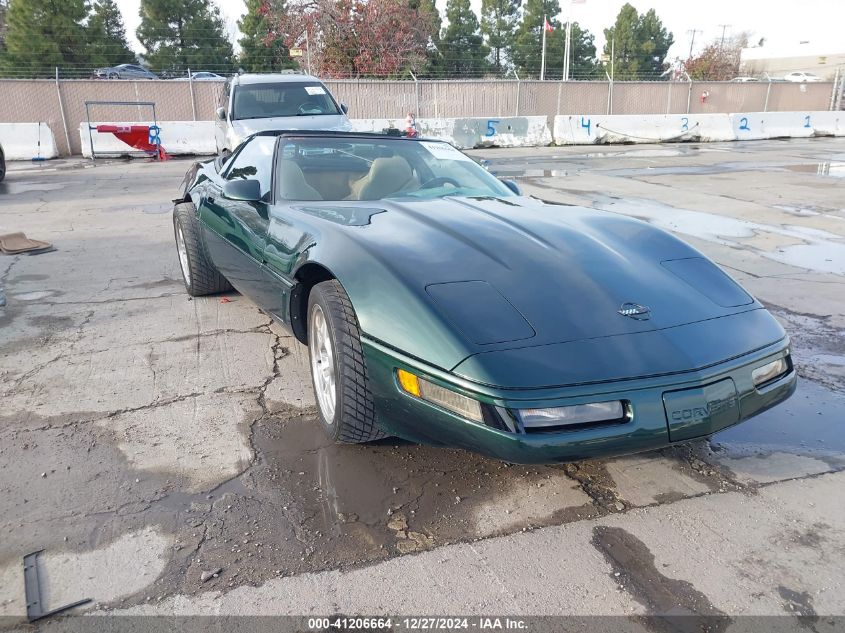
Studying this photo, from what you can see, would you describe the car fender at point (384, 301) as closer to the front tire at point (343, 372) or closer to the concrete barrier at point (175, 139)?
the front tire at point (343, 372)

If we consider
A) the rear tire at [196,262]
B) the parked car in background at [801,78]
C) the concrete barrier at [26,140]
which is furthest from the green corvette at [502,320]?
the parked car in background at [801,78]

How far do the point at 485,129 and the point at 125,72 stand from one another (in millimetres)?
19031

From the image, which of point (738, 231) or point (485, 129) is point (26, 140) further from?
point (738, 231)

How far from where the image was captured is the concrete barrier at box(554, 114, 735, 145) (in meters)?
20.8

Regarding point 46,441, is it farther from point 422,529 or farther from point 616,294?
point 616,294

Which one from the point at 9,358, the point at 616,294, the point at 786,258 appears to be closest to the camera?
the point at 616,294

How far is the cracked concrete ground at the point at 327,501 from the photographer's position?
218 cm

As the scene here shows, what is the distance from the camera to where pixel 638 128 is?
69.5 feet

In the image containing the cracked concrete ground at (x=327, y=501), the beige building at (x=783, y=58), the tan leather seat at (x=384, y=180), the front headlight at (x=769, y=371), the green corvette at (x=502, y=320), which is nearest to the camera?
the cracked concrete ground at (x=327, y=501)

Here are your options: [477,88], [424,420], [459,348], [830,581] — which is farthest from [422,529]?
[477,88]

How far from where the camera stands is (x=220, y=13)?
37844mm

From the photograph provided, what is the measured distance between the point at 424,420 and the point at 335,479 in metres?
→ 0.59

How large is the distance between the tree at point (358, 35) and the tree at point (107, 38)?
8.58m

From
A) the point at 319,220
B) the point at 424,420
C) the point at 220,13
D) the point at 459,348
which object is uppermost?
the point at 220,13
